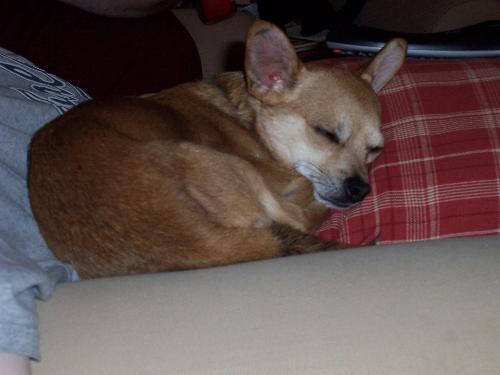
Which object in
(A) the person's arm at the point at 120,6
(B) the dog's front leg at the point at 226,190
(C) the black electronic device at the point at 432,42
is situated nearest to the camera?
(B) the dog's front leg at the point at 226,190

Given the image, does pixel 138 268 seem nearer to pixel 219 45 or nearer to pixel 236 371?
pixel 236 371

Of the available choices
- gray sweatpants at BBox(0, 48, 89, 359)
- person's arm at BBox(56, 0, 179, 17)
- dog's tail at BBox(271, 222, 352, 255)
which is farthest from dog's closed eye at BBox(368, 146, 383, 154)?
person's arm at BBox(56, 0, 179, 17)

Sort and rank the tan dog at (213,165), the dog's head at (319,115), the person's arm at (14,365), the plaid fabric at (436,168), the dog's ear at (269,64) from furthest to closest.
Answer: the dog's head at (319,115), the dog's ear at (269,64), the plaid fabric at (436,168), the tan dog at (213,165), the person's arm at (14,365)

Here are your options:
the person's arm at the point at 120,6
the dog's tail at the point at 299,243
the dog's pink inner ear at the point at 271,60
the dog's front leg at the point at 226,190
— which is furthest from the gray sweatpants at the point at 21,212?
the person's arm at the point at 120,6

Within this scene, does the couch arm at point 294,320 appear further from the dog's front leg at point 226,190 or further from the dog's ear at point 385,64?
the dog's ear at point 385,64

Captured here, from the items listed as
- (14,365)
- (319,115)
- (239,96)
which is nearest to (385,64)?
(319,115)

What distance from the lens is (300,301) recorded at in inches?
40.4

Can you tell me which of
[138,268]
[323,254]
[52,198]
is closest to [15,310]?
[138,268]

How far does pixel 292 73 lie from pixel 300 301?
46.6 inches

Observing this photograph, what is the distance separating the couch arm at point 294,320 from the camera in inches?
36.5

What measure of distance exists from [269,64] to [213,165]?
0.59 metres

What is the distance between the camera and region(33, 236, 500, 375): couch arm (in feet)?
3.04

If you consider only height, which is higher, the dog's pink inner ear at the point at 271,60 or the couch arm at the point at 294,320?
the dog's pink inner ear at the point at 271,60

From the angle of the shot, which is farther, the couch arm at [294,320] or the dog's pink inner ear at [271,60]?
the dog's pink inner ear at [271,60]
